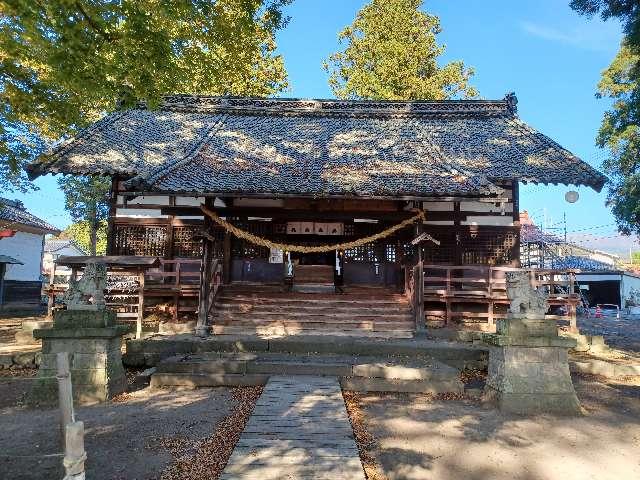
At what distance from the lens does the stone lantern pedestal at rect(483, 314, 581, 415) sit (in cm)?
650

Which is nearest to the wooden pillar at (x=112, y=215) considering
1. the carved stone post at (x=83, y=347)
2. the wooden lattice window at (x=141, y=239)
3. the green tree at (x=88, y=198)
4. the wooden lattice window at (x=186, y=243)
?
the wooden lattice window at (x=141, y=239)

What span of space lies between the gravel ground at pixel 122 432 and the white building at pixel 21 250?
54.2 ft

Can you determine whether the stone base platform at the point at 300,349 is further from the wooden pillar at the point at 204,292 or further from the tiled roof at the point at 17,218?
the tiled roof at the point at 17,218

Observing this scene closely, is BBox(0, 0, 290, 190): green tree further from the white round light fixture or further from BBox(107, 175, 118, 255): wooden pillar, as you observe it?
the white round light fixture

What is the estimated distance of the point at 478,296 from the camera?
38.5 ft

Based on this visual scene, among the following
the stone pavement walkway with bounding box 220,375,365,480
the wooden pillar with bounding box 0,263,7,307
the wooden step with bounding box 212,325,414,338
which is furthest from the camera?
the wooden pillar with bounding box 0,263,7,307

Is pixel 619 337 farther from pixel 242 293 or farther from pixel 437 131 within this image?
pixel 242 293

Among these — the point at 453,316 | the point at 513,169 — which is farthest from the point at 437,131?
the point at 453,316

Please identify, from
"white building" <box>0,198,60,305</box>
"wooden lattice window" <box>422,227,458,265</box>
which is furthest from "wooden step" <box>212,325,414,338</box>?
"white building" <box>0,198,60,305</box>

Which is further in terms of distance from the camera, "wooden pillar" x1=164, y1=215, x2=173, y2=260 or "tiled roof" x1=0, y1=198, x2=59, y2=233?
"tiled roof" x1=0, y1=198, x2=59, y2=233

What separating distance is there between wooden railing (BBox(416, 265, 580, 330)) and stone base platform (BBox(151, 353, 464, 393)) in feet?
10.5

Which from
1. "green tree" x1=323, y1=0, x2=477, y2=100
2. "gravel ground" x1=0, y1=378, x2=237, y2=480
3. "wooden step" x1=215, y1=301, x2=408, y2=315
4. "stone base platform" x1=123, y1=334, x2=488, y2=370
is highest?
"green tree" x1=323, y1=0, x2=477, y2=100

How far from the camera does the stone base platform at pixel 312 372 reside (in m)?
7.56

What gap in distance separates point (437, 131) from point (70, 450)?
50.2ft
